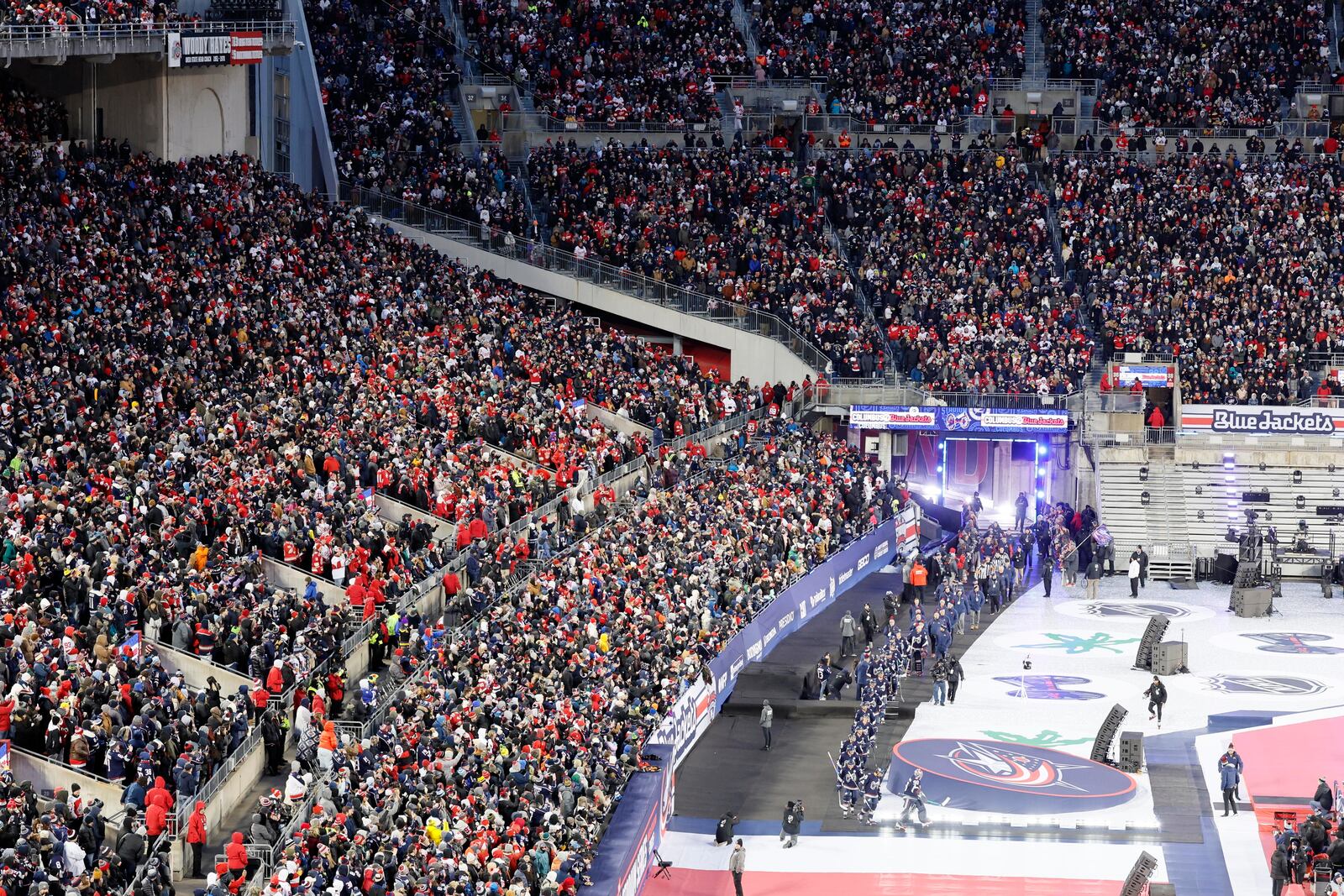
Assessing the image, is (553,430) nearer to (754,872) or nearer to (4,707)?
(754,872)

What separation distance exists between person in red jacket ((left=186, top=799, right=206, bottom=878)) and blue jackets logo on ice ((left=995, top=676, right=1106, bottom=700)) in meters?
18.9

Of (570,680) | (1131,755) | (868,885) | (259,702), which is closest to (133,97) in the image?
(570,680)

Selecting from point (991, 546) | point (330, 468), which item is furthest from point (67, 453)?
point (991, 546)

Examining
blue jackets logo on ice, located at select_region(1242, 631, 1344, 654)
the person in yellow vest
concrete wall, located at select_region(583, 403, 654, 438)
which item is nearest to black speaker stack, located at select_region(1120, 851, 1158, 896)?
blue jackets logo on ice, located at select_region(1242, 631, 1344, 654)

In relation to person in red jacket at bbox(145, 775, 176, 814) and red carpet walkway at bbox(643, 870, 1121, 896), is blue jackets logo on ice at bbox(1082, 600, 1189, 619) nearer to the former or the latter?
red carpet walkway at bbox(643, 870, 1121, 896)

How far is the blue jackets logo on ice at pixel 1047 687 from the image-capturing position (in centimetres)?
4034

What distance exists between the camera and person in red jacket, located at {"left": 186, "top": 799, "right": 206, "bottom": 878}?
2534 centimetres

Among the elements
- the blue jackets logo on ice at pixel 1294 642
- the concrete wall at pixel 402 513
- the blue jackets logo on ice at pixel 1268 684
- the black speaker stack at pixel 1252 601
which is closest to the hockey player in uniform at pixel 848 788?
the concrete wall at pixel 402 513

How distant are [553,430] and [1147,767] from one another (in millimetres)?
13259

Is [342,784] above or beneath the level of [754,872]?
above

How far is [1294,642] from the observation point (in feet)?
145

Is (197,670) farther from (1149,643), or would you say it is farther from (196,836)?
(1149,643)

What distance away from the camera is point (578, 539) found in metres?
38.1

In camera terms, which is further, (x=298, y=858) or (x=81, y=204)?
(x=81, y=204)
